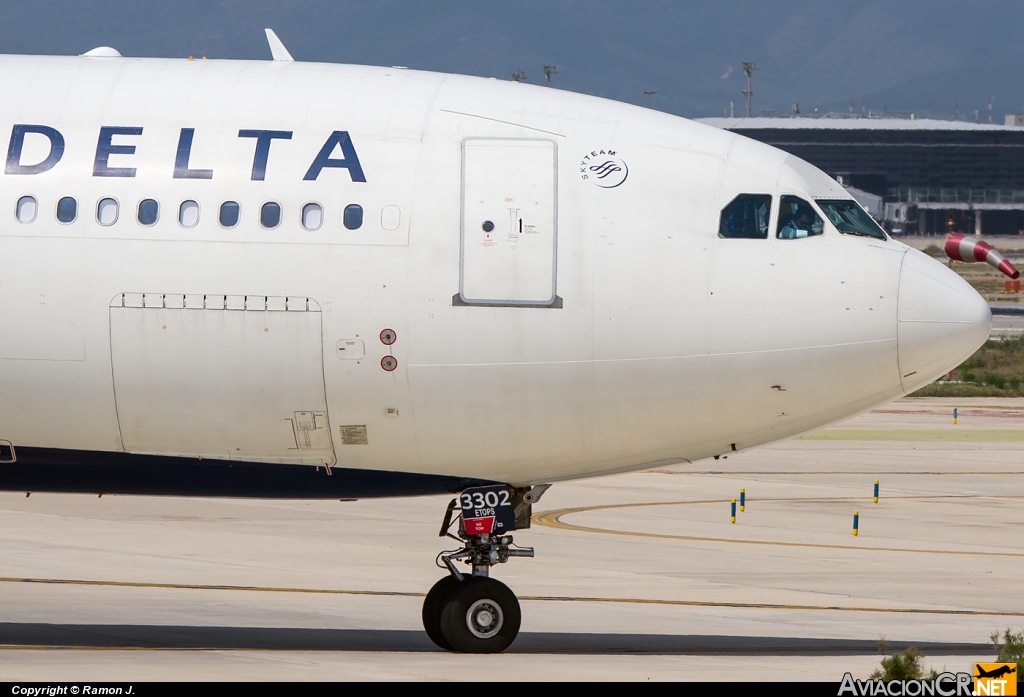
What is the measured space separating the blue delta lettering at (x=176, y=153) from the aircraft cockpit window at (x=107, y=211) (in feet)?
0.96

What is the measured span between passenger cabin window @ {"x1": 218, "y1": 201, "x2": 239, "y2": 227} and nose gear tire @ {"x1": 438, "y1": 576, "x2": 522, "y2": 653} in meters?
4.50

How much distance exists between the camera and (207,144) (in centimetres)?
1543

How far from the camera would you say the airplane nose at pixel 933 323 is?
14836 mm

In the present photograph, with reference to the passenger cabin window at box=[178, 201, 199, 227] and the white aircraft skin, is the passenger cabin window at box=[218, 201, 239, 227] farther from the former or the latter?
the passenger cabin window at box=[178, 201, 199, 227]

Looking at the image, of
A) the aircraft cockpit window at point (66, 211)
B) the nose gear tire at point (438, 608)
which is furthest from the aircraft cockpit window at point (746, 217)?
the aircraft cockpit window at point (66, 211)

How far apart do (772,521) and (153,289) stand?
17.2m

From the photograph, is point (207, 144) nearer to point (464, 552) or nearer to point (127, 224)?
point (127, 224)

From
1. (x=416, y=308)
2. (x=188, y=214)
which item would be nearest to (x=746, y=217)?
(x=416, y=308)

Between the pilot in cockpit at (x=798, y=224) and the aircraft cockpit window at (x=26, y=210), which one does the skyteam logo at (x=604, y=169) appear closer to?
the pilot in cockpit at (x=798, y=224)

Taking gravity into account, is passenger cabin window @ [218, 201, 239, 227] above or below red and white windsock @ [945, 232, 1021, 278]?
below

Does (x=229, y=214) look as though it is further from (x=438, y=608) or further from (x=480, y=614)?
(x=480, y=614)

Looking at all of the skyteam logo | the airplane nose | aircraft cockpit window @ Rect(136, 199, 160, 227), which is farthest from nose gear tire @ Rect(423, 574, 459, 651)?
the airplane nose

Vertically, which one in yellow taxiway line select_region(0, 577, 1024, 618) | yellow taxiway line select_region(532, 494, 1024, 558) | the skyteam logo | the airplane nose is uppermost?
the skyteam logo

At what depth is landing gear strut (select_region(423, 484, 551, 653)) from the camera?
1609 cm
